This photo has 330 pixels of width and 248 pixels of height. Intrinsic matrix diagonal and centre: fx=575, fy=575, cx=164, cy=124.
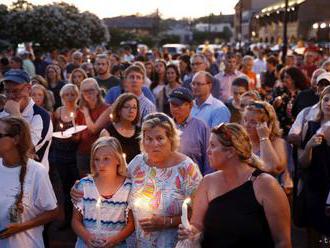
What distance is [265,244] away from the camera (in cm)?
321

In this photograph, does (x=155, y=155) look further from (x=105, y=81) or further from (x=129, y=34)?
(x=129, y=34)

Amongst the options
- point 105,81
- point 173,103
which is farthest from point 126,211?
point 105,81

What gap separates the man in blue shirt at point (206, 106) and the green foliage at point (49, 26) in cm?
1846

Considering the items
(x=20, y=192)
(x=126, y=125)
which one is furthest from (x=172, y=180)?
(x=126, y=125)

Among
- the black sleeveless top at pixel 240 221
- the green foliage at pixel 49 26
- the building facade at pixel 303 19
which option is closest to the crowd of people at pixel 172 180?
the black sleeveless top at pixel 240 221

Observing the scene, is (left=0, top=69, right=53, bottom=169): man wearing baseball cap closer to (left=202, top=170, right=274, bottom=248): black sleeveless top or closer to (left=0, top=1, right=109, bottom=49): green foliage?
(left=202, top=170, right=274, bottom=248): black sleeveless top

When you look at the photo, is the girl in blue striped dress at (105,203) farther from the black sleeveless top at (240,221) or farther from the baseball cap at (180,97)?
the baseball cap at (180,97)

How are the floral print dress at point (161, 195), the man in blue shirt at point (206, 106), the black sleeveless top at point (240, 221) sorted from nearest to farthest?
the black sleeveless top at point (240, 221), the floral print dress at point (161, 195), the man in blue shirt at point (206, 106)

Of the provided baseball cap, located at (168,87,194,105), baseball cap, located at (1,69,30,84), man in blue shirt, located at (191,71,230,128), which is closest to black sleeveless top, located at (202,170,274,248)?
baseball cap, located at (168,87,194,105)

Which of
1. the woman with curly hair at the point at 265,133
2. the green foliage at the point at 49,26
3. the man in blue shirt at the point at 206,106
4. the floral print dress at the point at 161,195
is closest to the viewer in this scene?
the floral print dress at the point at 161,195

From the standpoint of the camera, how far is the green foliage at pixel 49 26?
78.4 feet

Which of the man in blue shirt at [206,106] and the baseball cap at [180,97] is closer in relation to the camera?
the baseball cap at [180,97]

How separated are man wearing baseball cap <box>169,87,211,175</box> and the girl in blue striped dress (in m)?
1.29

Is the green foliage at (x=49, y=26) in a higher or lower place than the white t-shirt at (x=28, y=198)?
higher
